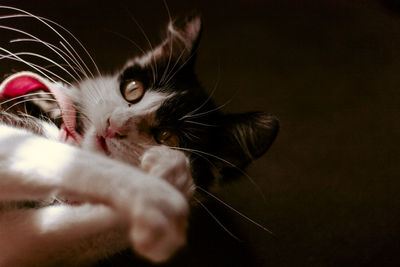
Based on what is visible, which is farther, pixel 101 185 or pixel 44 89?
pixel 44 89

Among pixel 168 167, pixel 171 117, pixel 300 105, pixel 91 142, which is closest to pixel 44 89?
pixel 91 142

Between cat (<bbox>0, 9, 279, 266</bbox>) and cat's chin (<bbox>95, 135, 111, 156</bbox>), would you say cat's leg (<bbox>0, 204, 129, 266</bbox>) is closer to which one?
cat (<bbox>0, 9, 279, 266</bbox>)

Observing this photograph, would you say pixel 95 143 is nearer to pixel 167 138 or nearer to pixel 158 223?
pixel 167 138

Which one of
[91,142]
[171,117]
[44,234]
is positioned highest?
[171,117]

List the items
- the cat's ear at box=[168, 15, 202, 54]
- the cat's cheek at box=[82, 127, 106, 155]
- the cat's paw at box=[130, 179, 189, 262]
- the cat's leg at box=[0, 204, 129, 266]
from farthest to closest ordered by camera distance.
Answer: the cat's ear at box=[168, 15, 202, 54], the cat's cheek at box=[82, 127, 106, 155], the cat's leg at box=[0, 204, 129, 266], the cat's paw at box=[130, 179, 189, 262]

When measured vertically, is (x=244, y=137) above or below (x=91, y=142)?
above

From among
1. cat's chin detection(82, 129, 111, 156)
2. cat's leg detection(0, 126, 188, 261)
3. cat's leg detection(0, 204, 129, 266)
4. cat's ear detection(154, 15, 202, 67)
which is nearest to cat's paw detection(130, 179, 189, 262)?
cat's leg detection(0, 126, 188, 261)

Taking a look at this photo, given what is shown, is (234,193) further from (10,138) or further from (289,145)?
(10,138)
